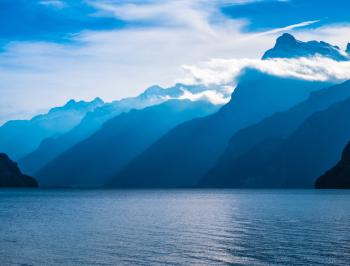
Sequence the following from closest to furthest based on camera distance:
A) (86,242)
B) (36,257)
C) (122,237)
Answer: (36,257) < (86,242) < (122,237)

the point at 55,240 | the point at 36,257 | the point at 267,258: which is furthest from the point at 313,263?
the point at 55,240

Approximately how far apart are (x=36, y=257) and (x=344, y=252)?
33490 mm

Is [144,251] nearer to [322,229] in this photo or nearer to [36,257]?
[36,257]

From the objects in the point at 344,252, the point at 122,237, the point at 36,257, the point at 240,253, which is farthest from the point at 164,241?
the point at 344,252

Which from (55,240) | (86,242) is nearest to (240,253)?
(86,242)

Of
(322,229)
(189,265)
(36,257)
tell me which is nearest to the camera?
(189,265)

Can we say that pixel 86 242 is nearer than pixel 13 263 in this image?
No

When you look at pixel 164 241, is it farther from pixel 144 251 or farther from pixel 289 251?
pixel 289 251

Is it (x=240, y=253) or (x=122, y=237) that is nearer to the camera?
(x=240, y=253)

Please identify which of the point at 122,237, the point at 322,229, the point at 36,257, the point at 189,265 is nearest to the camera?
the point at 189,265

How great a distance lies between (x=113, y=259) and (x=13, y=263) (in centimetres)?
1008

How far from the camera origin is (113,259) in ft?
199

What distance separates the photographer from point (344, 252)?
63562 millimetres

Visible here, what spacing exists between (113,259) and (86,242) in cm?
1425
